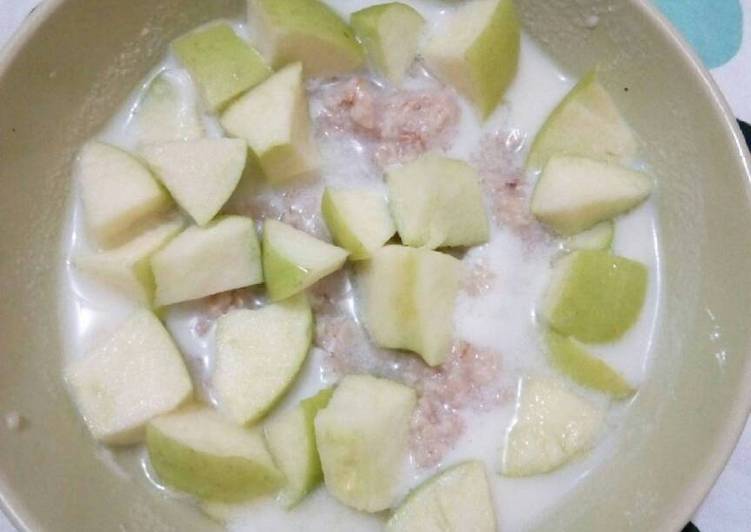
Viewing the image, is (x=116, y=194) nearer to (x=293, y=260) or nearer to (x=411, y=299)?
(x=293, y=260)

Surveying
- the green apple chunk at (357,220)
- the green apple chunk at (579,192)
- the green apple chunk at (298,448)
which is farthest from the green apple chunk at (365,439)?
the green apple chunk at (579,192)

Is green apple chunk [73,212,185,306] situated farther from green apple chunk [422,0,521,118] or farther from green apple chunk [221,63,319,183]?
green apple chunk [422,0,521,118]

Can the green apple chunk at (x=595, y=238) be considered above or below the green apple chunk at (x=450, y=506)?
above

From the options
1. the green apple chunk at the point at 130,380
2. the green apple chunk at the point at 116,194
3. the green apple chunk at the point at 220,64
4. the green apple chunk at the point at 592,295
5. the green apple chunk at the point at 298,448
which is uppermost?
the green apple chunk at the point at 220,64

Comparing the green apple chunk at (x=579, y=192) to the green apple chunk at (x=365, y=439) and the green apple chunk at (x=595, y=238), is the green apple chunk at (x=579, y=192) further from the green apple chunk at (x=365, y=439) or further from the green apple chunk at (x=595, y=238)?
the green apple chunk at (x=365, y=439)

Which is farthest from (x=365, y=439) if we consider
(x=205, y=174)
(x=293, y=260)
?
(x=205, y=174)

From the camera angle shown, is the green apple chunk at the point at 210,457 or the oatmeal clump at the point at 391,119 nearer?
the green apple chunk at the point at 210,457
